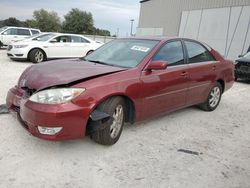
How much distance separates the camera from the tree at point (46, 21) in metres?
63.8

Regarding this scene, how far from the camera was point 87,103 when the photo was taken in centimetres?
336

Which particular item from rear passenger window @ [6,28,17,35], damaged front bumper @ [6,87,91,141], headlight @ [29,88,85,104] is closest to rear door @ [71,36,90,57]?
rear passenger window @ [6,28,17,35]

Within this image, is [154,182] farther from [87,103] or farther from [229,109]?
[229,109]

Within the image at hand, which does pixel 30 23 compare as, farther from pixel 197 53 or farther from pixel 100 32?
pixel 197 53

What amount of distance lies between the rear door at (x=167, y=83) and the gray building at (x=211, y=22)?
1555 centimetres

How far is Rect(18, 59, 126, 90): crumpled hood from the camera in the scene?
347cm

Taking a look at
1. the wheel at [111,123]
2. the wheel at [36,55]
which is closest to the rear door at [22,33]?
the wheel at [36,55]

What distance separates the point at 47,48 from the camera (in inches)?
485

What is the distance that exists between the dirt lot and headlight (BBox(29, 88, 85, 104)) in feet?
2.27

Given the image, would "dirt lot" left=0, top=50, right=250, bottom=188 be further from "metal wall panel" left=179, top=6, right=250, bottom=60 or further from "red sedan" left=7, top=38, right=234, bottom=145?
"metal wall panel" left=179, top=6, right=250, bottom=60

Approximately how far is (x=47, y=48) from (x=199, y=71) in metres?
8.62

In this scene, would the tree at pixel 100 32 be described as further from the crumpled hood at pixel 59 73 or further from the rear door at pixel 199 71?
the crumpled hood at pixel 59 73

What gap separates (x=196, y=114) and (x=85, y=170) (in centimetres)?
314

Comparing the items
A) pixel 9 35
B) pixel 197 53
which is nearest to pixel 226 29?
pixel 9 35
